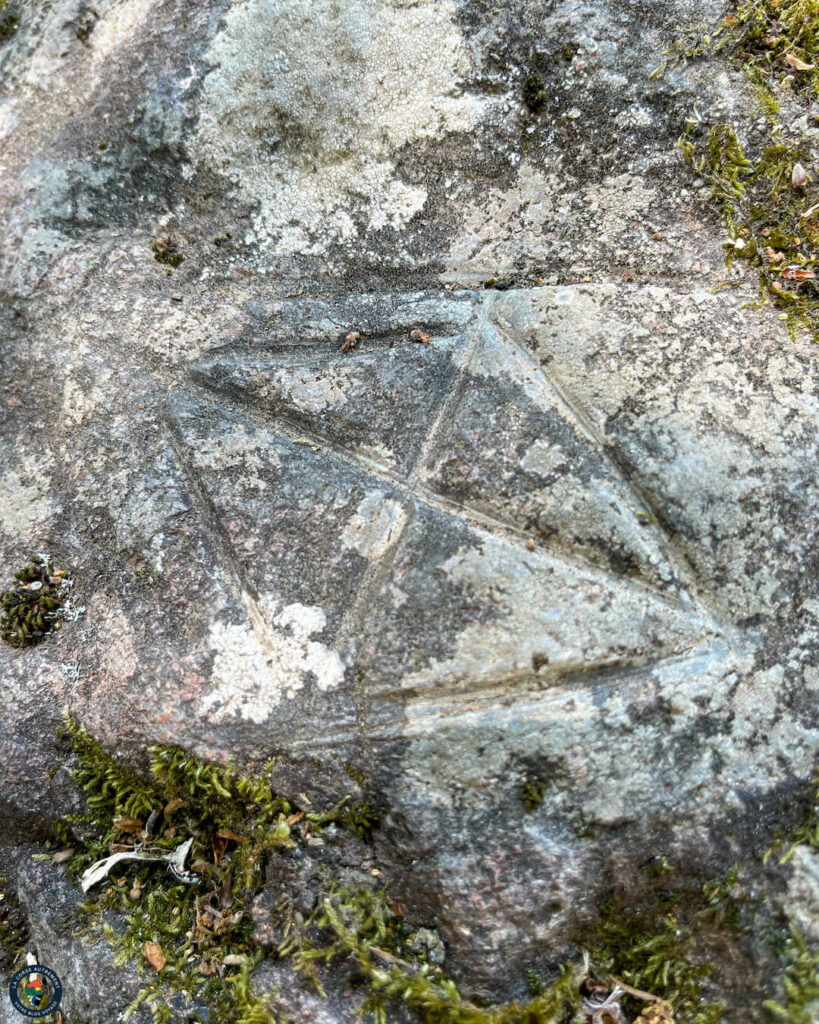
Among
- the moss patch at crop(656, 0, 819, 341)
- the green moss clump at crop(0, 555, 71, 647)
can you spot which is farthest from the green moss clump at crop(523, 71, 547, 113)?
the green moss clump at crop(0, 555, 71, 647)

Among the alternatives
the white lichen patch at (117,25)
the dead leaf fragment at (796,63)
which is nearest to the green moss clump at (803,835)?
the dead leaf fragment at (796,63)

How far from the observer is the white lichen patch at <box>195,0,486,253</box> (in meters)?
2.65

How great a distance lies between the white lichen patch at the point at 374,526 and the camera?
2346mm

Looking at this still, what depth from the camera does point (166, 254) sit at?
2793 mm

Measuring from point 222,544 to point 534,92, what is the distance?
190 cm

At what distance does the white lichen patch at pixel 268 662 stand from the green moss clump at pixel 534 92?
74.8 inches

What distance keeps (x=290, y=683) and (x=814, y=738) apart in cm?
156

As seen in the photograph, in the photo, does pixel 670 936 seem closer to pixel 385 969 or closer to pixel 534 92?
pixel 385 969

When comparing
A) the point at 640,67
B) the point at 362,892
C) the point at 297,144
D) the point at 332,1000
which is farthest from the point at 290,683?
the point at 640,67

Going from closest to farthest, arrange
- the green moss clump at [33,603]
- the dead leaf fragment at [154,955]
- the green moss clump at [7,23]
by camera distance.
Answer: the dead leaf fragment at [154,955] → the green moss clump at [33,603] → the green moss clump at [7,23]

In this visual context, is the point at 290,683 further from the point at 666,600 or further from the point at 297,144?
the point at 297,144

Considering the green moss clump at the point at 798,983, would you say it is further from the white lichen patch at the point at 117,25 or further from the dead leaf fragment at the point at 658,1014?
the white lichen patch at the point at 117,25

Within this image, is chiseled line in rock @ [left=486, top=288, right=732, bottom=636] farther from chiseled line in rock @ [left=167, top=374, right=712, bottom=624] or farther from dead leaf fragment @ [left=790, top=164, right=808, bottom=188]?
dead leaf fragment @ [left=790, top=164, right=808, bottom=188]

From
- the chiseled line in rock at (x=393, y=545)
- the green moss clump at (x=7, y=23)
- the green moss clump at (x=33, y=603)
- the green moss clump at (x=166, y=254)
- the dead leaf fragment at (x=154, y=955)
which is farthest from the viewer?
the green moss clump at (x=7, y=23)
